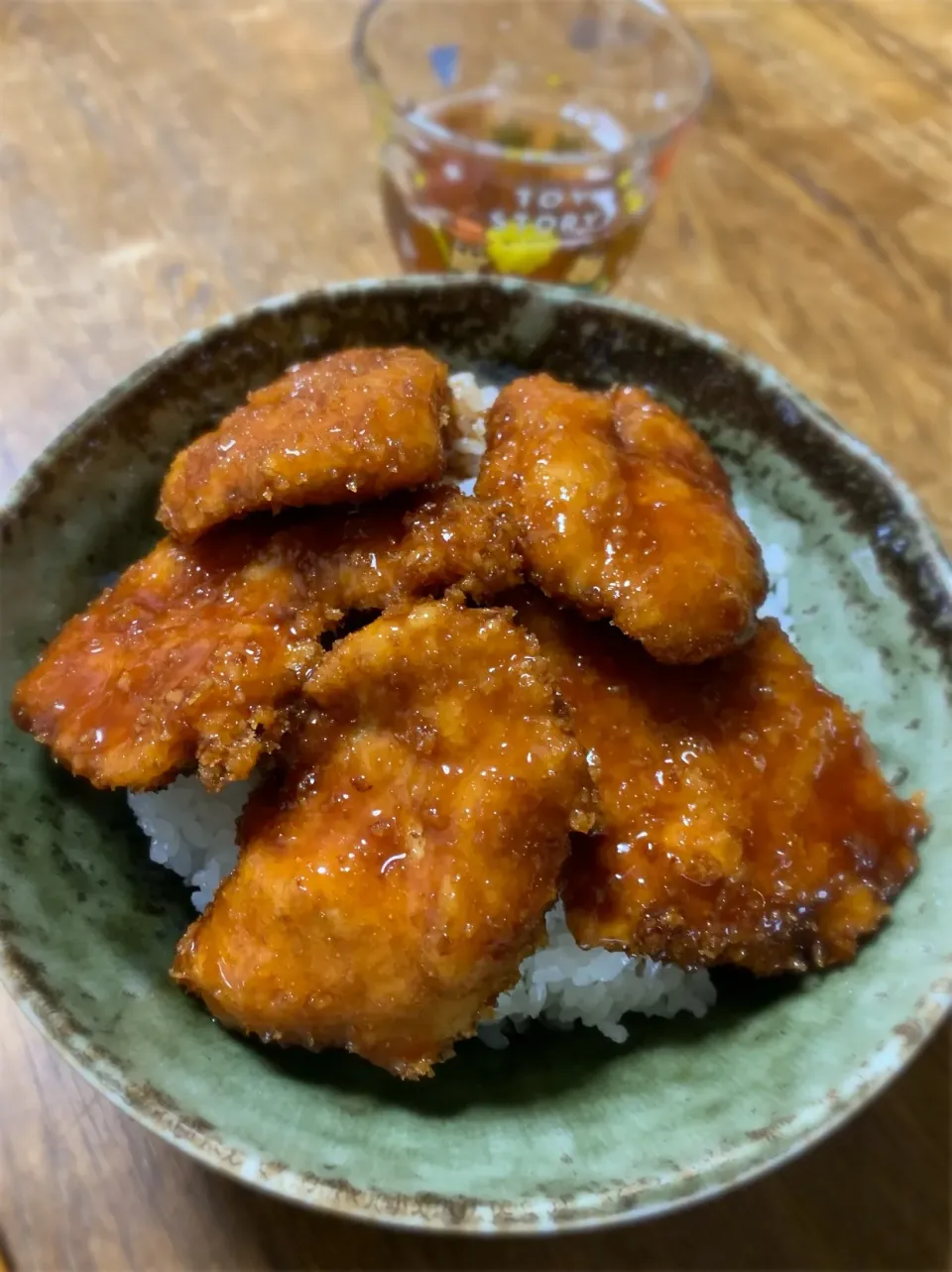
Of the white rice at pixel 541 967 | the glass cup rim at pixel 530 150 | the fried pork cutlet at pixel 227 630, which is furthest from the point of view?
the glass cup rim at pixel 530 150

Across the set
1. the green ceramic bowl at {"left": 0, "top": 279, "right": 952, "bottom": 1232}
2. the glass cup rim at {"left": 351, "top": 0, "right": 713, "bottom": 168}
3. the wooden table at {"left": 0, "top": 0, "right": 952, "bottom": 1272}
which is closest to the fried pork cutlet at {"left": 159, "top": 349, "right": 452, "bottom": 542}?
the green ceramic bowl at {"left": 0, "top": 279, "right": 952, "bottom": 1232}

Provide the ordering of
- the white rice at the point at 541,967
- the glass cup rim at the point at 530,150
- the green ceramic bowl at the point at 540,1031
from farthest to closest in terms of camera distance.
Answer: the glass cup rim at the point at 530,150 → the white rice at the point at 541,967 → the green ceramic bowl at the point at 540,1031

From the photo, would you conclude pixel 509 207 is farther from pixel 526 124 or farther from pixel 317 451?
pixel 317 451

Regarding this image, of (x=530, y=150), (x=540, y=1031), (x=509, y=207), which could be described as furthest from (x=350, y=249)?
(x=540, y=1031)

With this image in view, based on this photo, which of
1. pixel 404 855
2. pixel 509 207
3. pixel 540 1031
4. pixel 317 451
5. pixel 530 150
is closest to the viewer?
pixel 404 855

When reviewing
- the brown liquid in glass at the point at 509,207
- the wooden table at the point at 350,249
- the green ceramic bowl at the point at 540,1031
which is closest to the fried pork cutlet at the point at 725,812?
the green ceramic bowl at the point at 540,1031

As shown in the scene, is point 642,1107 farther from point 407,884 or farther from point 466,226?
point 466,226

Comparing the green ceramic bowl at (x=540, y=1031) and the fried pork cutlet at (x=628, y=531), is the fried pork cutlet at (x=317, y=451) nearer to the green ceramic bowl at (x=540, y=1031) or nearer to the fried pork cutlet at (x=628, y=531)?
the fried pork cutlet at (x=628, y=531)
